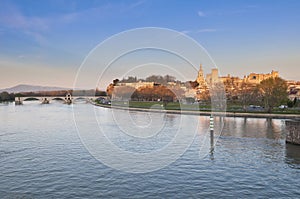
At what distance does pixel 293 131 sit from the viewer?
15555 millimetres

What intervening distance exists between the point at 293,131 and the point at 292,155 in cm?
296

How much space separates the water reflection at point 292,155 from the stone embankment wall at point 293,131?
28 centimetres

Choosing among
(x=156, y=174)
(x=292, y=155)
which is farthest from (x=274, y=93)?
(x=156, y=174)

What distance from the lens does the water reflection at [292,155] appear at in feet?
37.7

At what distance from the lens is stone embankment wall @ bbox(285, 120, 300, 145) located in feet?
49.1

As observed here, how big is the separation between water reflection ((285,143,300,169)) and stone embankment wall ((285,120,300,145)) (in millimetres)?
281

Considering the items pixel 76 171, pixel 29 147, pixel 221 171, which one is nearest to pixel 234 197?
pixel 221 171

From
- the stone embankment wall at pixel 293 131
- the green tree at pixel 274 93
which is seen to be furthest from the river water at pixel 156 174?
the green tree at pixel 274 93

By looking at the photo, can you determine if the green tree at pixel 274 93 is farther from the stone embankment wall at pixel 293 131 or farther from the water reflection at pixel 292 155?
the water reflection at pixel 292 155

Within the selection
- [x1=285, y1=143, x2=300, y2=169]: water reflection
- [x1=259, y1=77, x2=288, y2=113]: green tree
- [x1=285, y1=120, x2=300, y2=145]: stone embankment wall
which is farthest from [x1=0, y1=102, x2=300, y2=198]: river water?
[x1=259, y1=77, x2=288, y2=113]: green tree

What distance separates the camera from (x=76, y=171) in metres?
10.4

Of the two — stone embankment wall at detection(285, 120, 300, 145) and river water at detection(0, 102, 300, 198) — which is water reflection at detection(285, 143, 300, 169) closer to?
Answer: river water at detection(0, 102, 300, 198)

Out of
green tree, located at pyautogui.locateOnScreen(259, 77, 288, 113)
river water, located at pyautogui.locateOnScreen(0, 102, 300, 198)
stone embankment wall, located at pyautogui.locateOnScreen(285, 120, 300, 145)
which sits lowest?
river water, located at pyautogui.locateOnScreen(0, 102, 300, 198)

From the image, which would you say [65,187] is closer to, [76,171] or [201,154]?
[76,171]
